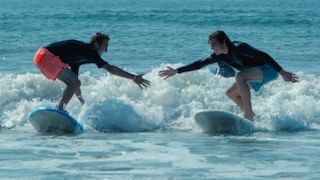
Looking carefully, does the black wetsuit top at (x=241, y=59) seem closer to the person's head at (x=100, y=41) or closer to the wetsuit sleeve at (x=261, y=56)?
the wetsuit sleeve at (x=261, y=56)

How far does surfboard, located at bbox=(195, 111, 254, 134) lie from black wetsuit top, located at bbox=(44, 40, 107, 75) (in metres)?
1.48

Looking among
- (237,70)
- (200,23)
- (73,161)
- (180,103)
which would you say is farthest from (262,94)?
(200,23)

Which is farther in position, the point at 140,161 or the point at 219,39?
the point at 219,39

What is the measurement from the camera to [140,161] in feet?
32.5

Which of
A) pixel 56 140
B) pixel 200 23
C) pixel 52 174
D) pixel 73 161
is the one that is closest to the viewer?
pixel 52 174

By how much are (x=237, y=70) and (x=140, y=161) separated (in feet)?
8.97

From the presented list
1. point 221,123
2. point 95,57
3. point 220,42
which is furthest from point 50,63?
point 221,123

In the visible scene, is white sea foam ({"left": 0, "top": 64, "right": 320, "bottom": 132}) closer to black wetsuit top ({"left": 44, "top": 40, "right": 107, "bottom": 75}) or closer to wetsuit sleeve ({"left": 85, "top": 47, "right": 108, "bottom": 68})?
black wetsuit top ({"left": 44, "top": 40, "right": 107, "bottom": 75})

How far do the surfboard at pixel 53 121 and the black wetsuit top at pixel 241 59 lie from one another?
5.00ft

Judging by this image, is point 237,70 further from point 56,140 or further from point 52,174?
point 52,174

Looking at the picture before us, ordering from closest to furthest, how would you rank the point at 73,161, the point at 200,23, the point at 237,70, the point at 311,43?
the point at 73,161
the point at 237,70
the point at 311,43
the point at 200,23

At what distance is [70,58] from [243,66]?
2.20m

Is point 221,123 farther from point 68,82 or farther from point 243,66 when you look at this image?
point 68,82

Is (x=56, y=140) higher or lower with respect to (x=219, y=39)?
lower
